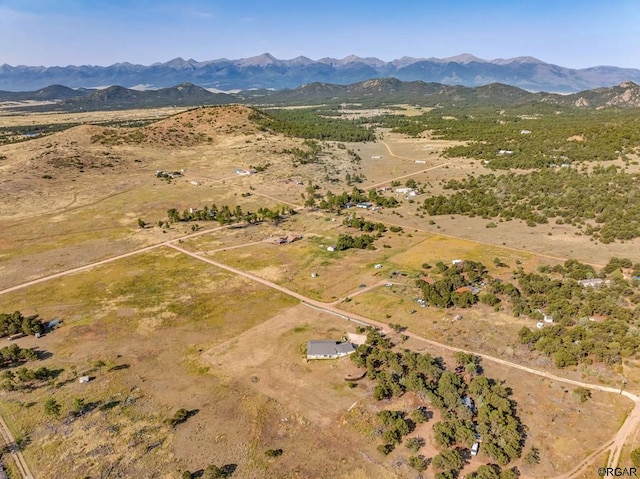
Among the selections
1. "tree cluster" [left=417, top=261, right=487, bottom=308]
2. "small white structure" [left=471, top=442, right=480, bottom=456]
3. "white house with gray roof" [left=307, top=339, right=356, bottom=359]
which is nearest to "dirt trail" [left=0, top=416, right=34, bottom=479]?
"white house with gray roof" [left=307, top=339, right=356, bottom=359]

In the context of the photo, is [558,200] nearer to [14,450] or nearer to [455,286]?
[455,286]

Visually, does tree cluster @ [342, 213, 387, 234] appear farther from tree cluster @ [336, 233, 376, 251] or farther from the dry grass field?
tree cluster @ [336, 233, 376, 251]

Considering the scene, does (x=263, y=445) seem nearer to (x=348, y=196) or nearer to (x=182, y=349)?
(x=182, y=349)

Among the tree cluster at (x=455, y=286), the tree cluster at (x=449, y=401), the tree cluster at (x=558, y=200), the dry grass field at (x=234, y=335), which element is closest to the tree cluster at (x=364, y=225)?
the dry grass field at (x=234, y=335)

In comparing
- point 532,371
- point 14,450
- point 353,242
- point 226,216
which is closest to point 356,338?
point 532,371

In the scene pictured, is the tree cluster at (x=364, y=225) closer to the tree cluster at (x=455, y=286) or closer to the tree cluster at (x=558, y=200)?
the tree cluster at (x=558, y=200)

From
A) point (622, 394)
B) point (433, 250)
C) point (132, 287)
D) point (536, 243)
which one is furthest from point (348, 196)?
point (622, 394)

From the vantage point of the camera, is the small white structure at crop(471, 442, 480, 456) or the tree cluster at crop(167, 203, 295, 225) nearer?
the small white structure at crop(471, 442, 480, 456)
